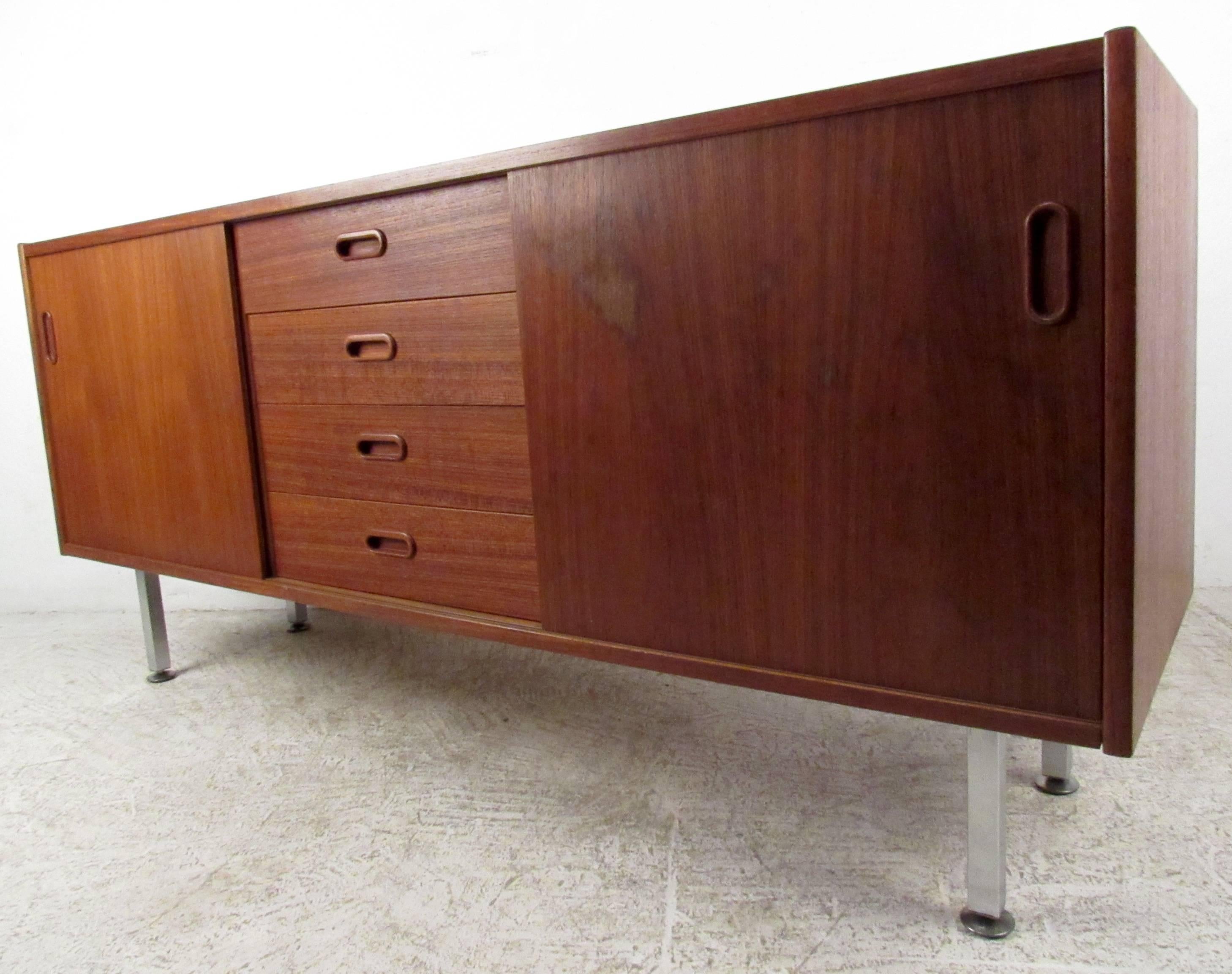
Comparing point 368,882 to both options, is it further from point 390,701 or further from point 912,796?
point 912,796

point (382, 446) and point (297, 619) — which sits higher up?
point (382, 446)

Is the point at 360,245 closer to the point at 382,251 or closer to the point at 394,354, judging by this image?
the point at 382,251

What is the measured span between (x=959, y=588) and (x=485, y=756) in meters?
0.82

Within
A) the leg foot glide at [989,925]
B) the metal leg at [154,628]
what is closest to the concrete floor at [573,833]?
the leg foot glide at [989,925]

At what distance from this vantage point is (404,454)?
132cm

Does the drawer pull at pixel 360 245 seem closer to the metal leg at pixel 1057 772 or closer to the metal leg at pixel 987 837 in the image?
the metal leg at pixel 987 837

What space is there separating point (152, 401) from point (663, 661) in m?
→ 1.05

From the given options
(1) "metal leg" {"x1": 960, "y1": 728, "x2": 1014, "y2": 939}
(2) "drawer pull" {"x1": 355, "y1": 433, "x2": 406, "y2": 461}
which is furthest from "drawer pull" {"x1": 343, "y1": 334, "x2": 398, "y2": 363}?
(1) "metal leg" {"x1": 960, "y1": 728, "x2": 1014, "y2": 939}

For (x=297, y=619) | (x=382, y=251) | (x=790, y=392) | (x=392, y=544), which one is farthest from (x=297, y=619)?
(x=790, y=392)

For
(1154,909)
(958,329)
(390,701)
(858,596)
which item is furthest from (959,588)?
(390,701)

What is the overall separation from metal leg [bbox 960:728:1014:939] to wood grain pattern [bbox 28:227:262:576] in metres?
1.11

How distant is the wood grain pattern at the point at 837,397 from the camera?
0.82 m

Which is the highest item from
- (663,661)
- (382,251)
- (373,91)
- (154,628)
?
(373,91)

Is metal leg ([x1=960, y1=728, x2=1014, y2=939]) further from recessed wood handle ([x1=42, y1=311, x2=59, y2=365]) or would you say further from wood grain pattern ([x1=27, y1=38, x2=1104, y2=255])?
recessed wood handle ([x1=42, y1=311, x2=59, y2=365])
